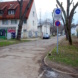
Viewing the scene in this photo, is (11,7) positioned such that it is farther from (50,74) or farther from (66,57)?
(50,74)

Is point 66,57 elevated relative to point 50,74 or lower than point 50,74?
elevated

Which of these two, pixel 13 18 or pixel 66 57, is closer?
pixel 66 57

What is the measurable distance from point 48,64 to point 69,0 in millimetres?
15598

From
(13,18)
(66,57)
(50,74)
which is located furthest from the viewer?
(13,18)

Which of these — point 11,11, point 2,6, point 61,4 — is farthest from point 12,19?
point 61,4

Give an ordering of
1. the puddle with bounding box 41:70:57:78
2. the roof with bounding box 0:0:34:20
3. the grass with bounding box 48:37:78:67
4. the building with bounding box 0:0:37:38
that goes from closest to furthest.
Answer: the puddle with bounding box 41:70:57:78, the grass with bounding box 48:37:78:67, the building with bounding box 0:0:37:38, the roof with bounding box 0:0:34:20

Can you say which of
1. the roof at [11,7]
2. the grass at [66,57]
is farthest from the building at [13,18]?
the grass at [66,57]

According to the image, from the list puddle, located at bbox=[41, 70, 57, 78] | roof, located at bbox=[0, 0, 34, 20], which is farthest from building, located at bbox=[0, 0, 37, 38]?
puddle, located at bbox=[41, 70, 57, 78]

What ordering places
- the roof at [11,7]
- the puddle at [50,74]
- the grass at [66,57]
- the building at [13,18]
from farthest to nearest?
the roof at [11,7]
the building at [13,18]
the grass at [66,57]
the puddle at [50,74]

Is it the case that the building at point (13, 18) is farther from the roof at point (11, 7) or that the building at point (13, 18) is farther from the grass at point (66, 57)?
the grass at point (66, 57)

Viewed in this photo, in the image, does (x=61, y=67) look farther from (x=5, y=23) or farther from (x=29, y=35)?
(x=5, y=23)

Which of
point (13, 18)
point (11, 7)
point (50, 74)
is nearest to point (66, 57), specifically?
point (50, 74)

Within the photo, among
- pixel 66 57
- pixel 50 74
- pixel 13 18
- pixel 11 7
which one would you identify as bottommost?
pixel 50 74

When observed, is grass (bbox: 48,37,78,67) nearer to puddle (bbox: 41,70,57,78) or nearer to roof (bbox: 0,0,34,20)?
puddle (bbox: 41,70,57,78)
